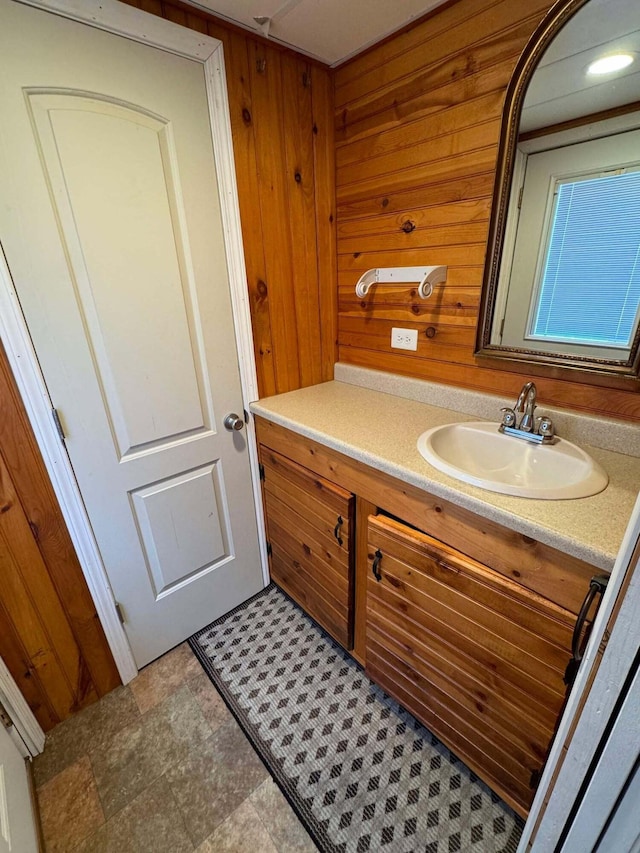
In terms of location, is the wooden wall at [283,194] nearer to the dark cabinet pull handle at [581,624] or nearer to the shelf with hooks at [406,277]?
the shelf with hooks at [406,277]

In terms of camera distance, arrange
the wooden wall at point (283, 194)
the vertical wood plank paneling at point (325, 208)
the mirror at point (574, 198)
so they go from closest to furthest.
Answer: the mirror at point (574, 198)
the wooden wall at point (283, 194)
the vertical wood plank paneling at point (325, 208)

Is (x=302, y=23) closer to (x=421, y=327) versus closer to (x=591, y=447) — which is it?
(x=421, y=327)

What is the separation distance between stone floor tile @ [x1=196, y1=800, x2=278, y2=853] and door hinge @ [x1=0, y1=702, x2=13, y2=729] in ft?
2.22

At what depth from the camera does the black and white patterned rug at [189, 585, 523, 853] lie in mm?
1003

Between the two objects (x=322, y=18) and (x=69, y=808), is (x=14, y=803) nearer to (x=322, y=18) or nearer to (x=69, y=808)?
(x=69, y=808)

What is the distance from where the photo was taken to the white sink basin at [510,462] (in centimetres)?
87

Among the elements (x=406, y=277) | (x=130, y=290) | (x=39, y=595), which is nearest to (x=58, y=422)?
(x=130, y=290)

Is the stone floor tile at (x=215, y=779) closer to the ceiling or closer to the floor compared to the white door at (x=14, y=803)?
closer to the floor

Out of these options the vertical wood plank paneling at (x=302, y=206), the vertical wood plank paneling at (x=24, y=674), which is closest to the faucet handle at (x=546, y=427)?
the vertical wood plank paneling at (x=302, y=206)

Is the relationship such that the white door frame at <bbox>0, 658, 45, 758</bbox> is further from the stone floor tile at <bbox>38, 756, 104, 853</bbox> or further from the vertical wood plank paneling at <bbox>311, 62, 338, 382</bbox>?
the vertical wood plank paneling at <bbox>311, 62, 338, 382</bbox>

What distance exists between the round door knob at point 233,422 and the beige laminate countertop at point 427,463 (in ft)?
0.26

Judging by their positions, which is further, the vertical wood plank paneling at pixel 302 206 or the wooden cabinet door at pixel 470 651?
the vertical wood plank paneling at pixel 302 206

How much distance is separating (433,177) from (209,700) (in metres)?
2.02

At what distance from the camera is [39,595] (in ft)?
3.76
